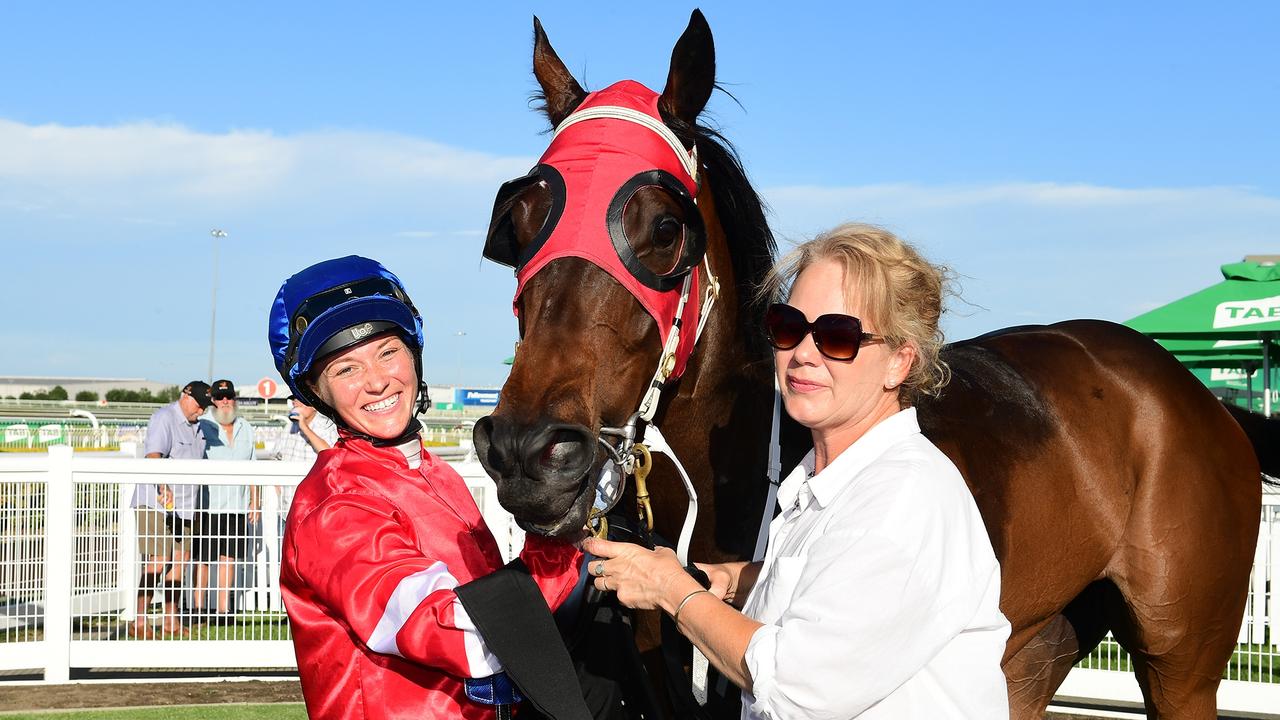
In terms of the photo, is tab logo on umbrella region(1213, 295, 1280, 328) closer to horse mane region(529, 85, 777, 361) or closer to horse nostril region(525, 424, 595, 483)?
horse mane region(529, 85, 777, 361)

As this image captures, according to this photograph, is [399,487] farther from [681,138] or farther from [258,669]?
[258,669]

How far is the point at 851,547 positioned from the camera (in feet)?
4.76

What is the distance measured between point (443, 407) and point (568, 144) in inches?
1976

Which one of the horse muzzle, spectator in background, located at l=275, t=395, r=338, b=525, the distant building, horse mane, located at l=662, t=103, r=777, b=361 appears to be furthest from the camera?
the distant building

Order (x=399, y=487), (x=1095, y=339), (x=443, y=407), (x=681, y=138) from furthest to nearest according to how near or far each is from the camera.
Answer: (x=443, y=407) < (x=1095, y=339) < (x=681, y=138) < (x=399, y=487)

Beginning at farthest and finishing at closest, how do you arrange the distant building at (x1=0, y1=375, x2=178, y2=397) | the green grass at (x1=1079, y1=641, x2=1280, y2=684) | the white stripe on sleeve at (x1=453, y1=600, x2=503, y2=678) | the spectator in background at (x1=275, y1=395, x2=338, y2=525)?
the distant building at (x1=0, y1=375, x2=178, y2=397) → the spectator in background at (x1=275, y1=395, x2=338, y2=525) → the green grass at (x1=1079, y1=641, x2=1280, y2=684) → the white stripe on sleeve at (x1=453, y1=600, x2=503, y2=678)

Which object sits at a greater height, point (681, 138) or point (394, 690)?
point (681, 138)

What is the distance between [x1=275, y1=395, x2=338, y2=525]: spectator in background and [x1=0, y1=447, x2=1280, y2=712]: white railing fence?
9 centimetres

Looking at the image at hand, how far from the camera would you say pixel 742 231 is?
2.67 m

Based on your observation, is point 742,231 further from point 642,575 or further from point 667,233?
point 642,575

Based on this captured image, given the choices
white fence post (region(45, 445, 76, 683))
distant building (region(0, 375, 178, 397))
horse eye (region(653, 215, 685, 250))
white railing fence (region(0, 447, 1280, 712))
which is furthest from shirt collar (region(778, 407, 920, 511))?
distant building (region(0, 375, 178, 397))

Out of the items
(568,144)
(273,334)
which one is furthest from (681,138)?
(273,334)

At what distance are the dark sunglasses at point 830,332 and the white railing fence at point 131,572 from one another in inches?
195

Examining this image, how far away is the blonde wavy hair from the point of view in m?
1.66
